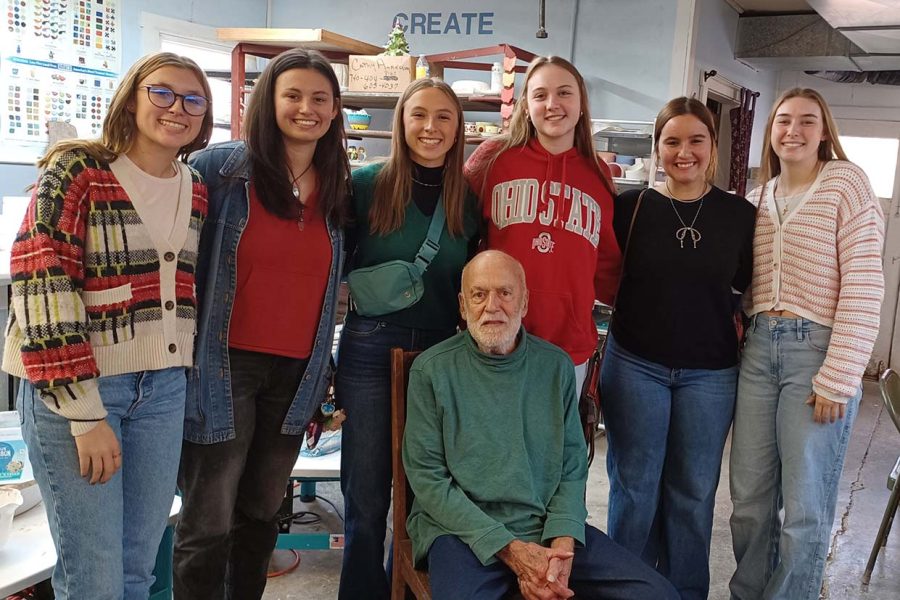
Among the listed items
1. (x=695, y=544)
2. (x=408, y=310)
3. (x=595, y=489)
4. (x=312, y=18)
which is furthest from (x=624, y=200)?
(x=312, y=18)

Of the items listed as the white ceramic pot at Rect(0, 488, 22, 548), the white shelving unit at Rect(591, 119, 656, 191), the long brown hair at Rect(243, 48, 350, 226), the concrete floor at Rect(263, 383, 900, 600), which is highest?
the white shelving unit at Rect(591, 119, 656, 191)

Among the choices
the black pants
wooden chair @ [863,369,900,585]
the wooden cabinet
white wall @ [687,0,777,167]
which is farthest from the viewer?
white wall @ [687,0,777,167]

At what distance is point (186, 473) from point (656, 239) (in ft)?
4.69

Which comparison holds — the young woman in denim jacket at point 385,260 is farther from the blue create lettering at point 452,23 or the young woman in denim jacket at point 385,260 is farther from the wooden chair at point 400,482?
the blue create lettering at point 452,23

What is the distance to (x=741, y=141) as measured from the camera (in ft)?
22.9

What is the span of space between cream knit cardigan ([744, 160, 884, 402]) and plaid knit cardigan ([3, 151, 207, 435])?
1605 mm

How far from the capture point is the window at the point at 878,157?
7.83 metres

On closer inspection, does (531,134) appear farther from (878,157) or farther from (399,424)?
(878,157)

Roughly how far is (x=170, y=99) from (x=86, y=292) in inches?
16.8

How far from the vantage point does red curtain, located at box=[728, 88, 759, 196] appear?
7.00 m

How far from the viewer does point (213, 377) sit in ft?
6.30

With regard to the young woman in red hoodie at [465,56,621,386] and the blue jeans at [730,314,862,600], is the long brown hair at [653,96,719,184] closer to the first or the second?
the young woman in red hoodie at [465,56,621,386]

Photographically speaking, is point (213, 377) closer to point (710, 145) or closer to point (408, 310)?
point (408, 310)

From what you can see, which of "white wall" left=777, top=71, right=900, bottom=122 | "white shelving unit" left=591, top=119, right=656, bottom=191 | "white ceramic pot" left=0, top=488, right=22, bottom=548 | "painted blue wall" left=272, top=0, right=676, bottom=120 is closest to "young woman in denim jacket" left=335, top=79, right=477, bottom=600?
"white ceramic pot" left=0, top=488, right=22, bottom=548
